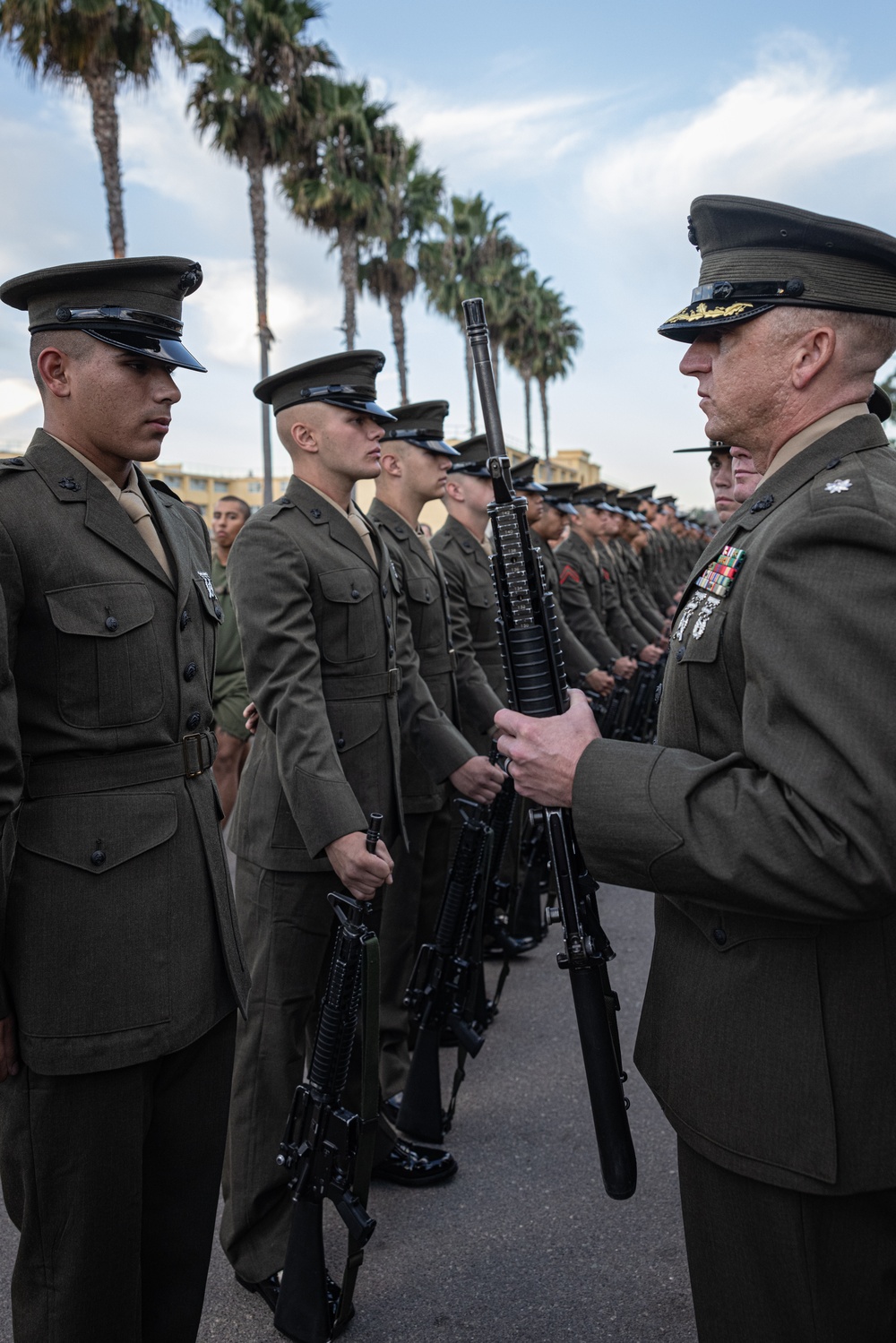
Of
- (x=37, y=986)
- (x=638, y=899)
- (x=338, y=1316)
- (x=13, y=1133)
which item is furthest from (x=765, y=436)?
(x=638, y=899)

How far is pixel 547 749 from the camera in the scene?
175 cm

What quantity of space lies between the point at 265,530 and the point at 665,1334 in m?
2.31

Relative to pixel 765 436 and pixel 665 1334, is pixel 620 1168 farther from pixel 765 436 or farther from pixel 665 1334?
pixel 765 436

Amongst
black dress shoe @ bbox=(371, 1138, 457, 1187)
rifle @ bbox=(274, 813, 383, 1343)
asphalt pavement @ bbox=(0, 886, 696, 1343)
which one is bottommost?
asphalt pavement @ bbox=(0, 886, 696, 1343)

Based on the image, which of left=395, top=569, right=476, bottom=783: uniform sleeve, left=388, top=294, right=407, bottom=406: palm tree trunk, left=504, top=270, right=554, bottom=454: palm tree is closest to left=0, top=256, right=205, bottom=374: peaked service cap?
left=395, top=569, right=476, bottom=783: uniform sleeve

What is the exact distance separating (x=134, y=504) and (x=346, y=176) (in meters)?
23.6

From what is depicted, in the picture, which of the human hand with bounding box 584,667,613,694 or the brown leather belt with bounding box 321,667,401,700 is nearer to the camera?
the brown leather belt with bounding box 321,667,401,700

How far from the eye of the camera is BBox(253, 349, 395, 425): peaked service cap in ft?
11.5

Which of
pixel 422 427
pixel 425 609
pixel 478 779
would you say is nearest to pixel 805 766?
pixel 478 779

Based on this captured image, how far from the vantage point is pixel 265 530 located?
10.2 ft

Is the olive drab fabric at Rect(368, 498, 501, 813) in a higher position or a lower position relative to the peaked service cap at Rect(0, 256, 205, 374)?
lower

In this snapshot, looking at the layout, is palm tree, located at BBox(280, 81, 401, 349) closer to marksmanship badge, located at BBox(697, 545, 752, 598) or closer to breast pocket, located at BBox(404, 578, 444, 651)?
breast pocket, located at BBox(404, 578, 444, 651)

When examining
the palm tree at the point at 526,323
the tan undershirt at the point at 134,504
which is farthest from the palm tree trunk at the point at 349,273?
the tan undershirt at the point at 134,504

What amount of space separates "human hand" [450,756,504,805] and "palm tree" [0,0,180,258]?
14.5 metres
